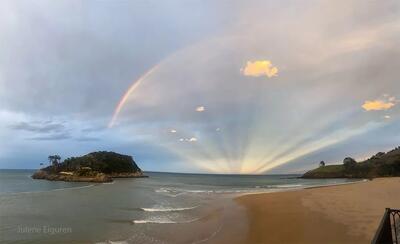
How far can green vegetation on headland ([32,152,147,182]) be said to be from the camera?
134 m

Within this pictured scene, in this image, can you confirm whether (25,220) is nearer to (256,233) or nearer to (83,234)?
(83,234)

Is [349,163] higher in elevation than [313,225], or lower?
higher

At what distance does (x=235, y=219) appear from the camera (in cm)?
2461

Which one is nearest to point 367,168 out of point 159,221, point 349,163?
point 349,163

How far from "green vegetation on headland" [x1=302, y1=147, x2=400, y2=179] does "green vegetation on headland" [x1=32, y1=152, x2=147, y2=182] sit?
97.7m

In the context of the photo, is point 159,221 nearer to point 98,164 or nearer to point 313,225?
point 313,225

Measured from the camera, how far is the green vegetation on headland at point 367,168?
129325mm

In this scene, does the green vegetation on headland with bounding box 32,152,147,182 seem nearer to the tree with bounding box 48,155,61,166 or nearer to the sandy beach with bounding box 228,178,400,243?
the tree with bounding box 48,155,61,166

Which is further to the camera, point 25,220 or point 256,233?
point 25,220

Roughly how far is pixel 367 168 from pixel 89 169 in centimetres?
11074

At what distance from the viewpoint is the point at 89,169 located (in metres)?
139

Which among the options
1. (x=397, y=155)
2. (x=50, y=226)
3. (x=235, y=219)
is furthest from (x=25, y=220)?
(x=397, y=155)

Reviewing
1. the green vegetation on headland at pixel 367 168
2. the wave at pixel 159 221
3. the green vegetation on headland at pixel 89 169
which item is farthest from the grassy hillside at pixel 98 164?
the wave at pixel 159 221

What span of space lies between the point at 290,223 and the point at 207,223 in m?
5.45
